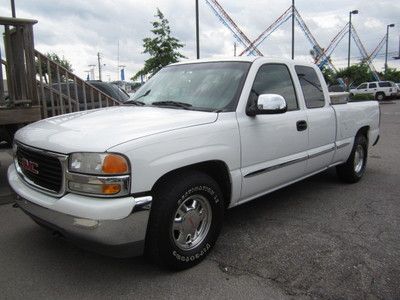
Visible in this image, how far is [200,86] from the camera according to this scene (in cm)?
422

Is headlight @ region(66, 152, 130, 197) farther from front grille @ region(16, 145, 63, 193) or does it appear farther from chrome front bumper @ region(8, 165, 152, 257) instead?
front grille @ region(16, 145, 63, 193)

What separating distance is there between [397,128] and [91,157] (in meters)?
13.6

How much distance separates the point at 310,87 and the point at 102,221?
3.37 meters

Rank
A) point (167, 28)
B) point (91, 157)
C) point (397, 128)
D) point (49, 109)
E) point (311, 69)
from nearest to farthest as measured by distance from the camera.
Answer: point (91, 157) < point (311, 69) < point (49, 109) < point (397, 128) < point (167, 28)

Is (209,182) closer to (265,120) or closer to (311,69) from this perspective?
(265,120)

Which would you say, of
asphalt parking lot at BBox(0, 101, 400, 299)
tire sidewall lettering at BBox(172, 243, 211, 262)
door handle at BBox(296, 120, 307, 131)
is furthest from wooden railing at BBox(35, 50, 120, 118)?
tire sidewall lettering at BBox(172, 243, 211, 262)

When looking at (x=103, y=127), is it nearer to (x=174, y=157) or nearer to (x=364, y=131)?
(x=174, y=157)

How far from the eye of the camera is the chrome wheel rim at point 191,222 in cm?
340

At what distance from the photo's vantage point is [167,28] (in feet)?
52.4

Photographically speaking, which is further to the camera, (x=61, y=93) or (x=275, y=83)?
(x=61, y=93)

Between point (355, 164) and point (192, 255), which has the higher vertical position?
point (355, 164)

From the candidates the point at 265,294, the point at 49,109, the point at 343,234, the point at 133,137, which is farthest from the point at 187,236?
the point at 49,109

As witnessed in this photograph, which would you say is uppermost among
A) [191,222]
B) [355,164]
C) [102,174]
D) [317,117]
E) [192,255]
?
[317,117]

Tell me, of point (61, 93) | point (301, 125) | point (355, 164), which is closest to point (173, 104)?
point (301, 125)
